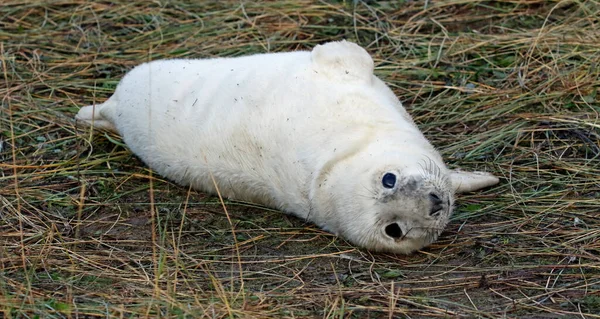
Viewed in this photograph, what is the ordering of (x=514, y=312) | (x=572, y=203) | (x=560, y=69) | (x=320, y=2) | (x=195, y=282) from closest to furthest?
1. (x=514, y=312)
2. (x=195, y=282)
3. (x=572, y=203)
4. (x=560, y=69)
5. (x=320, y=2)

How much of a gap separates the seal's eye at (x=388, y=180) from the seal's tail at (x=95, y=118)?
7.36 ft

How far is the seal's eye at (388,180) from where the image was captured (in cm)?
448

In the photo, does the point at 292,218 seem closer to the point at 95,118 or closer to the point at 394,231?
the point at 394,231

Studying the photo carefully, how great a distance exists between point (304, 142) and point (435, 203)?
802mm

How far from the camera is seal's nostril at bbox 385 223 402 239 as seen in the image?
457cm

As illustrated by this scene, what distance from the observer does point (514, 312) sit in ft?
13.6

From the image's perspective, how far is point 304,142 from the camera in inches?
194

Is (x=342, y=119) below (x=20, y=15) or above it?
above

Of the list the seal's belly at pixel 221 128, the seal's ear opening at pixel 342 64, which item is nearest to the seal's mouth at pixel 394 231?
the seal's belly at pixel 221 128

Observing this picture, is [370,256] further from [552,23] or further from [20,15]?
[20,15]

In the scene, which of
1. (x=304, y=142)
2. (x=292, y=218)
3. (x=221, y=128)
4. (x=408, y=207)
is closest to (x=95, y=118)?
(x=221, y=128)

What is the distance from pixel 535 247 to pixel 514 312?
737 mm

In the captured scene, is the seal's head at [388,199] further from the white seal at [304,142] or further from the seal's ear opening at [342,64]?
the seal's ear opening at [342,64]

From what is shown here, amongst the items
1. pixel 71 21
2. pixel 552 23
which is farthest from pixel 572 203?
pixel 71 21
